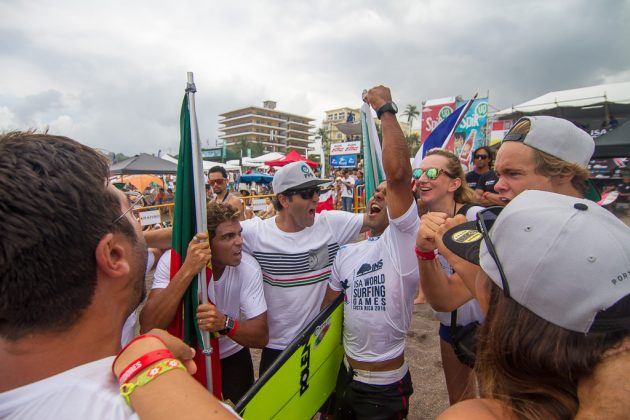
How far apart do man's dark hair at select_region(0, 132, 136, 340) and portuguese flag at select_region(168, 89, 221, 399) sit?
1172mm

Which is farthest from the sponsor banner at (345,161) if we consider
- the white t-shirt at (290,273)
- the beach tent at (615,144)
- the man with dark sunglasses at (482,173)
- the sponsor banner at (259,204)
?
the white t-shirt at (290,273)

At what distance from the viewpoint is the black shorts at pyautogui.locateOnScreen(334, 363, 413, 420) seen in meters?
1.93

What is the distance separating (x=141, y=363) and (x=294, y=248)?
1880mm

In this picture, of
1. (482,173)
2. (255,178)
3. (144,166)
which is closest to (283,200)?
(482,173)

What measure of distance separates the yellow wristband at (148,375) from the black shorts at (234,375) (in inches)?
77.2

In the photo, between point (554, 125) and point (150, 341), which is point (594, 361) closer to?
point (150, 341)

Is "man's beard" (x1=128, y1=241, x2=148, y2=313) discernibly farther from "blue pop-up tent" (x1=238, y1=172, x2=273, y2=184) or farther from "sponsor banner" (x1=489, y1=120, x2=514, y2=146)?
"sponsor banner" (x1=489, y1=120, x2=514, y2=146)

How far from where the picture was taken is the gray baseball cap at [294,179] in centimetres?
283

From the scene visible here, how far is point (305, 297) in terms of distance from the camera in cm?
257

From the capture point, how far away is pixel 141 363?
79cm

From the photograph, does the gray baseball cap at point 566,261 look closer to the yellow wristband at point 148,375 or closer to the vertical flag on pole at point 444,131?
the yellow wristband at point 148,375

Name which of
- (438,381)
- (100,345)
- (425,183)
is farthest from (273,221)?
(438,381)

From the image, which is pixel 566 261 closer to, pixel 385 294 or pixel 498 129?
pixel 385 294

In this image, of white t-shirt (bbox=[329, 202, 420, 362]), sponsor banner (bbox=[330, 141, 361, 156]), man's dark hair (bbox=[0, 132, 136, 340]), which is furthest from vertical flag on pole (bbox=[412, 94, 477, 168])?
sponsor banner (bbox=[330, 141, 361, 156])
